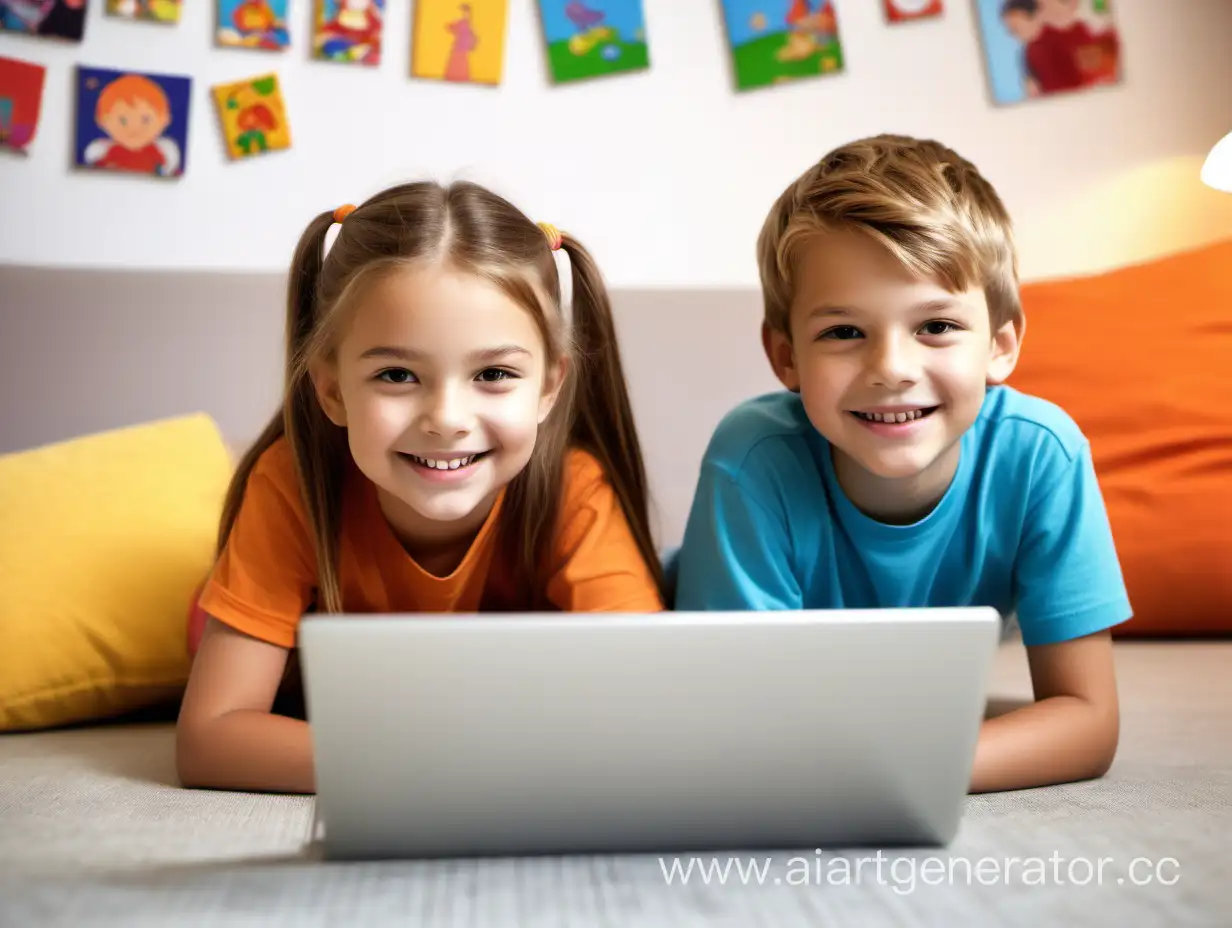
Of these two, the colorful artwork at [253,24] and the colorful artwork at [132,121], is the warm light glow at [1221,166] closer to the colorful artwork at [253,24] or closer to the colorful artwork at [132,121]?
the colorful artwork at [253,24]

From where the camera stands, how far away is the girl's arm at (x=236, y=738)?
0.96 metres

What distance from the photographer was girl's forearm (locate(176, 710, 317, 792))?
96cm

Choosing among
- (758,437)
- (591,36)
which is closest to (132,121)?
(591,36)

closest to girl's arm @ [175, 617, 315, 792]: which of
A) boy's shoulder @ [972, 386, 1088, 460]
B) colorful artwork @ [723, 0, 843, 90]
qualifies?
boy's shoulder @ [972, 386, 1088, 460]

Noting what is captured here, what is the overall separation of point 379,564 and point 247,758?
27 centimetres

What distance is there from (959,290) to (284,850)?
0.69 metres

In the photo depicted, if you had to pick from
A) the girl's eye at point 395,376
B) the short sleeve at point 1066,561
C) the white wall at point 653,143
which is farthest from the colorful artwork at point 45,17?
the short sleeve at point 1066,561

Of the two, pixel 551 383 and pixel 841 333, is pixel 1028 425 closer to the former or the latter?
pixel 841 333

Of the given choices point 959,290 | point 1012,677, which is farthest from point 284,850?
point 1012,677

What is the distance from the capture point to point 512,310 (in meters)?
1.06

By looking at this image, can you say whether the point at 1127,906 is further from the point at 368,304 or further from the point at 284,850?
the point at 368,304

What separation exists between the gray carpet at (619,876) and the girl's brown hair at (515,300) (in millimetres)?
368

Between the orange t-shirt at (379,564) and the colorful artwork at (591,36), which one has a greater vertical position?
the colorful artwork at (591,36)

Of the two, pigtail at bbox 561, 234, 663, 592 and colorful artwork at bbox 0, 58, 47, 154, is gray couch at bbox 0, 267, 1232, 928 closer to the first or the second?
pigtail at bbox 561, 234, 663, 592
